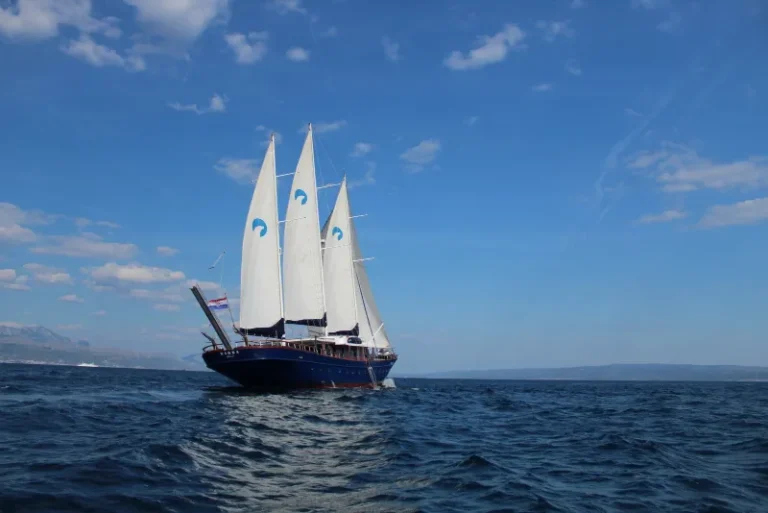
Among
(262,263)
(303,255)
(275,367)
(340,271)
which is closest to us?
(275,367)

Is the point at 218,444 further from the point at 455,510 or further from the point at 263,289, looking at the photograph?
the point at 263,289

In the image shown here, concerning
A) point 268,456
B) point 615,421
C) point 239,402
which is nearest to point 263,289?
point 239,402

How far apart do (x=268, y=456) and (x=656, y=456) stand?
13608 millimetres

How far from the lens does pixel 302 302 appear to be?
195ft

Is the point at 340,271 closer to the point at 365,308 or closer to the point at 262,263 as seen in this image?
the point at 365,308

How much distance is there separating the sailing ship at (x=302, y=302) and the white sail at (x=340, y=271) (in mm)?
110

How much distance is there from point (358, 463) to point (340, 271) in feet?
152

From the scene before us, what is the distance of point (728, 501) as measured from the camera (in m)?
14.2

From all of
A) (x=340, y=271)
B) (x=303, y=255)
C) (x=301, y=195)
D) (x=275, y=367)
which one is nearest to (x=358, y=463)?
(x=275, y=367)

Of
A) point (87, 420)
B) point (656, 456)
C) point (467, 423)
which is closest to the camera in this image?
point (656, 456)

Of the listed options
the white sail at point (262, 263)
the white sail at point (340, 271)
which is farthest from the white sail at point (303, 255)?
the white sail at point (340, 271)

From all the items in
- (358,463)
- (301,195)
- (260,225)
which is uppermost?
(301,195)

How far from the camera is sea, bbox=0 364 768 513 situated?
13383 millimetres

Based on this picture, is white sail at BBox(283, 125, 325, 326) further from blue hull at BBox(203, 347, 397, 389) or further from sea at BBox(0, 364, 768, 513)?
sea at BBox(0, 364, 768, 513)
